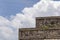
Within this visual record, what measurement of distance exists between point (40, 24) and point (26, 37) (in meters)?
2.32

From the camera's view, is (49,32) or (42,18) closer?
(49,32)

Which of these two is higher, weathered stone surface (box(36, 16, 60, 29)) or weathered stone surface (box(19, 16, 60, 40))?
weathered stone surface (box(36, 16, 60, 29))

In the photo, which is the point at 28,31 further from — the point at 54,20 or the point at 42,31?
the point at 54,20

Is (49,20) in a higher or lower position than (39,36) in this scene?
higher

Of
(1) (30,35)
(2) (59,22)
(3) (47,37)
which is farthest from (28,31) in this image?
(2) (59,22)

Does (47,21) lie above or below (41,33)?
above

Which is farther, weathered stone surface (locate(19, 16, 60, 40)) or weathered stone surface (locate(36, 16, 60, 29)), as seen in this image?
weathered stone surface (locate(36, 16, 60, 29))

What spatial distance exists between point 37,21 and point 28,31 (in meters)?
1.98

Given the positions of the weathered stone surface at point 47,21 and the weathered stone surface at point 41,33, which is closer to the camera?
the weathered stone surface at point 41,33

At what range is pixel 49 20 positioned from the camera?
21.6 meters

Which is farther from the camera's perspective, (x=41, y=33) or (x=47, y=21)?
(x=47, y=21)

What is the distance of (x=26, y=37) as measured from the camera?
20062 mm

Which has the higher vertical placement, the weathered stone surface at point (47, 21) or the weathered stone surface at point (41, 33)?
the weathered stone surface at point (47, 21)

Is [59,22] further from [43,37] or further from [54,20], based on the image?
[43,37]
